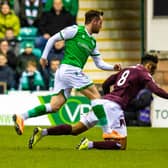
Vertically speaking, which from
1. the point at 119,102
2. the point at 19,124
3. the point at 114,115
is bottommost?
the point at 19,124

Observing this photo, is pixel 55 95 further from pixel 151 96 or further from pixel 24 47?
pixel 24 47

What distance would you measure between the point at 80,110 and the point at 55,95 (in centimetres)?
512

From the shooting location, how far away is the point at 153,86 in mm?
11078

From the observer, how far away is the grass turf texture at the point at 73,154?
9.98m

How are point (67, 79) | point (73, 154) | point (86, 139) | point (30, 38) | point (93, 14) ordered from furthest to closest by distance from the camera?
point (30, 38), point (67, 79), point (93, 14), point (86, 139), point (73, 154)

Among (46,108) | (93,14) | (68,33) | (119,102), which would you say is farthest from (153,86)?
(46,108)

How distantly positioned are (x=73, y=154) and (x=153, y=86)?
50.4 inches

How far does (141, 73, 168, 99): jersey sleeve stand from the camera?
10977mm

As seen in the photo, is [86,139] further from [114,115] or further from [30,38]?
[30,38]

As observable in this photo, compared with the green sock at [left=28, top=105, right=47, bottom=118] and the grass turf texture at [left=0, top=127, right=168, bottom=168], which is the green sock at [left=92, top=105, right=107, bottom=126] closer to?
the grass turf texture at [left=0, top=127, right=168, bottom=168]

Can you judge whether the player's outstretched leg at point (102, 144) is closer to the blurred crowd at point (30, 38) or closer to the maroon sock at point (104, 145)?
the maroon sock at point (104, 145)

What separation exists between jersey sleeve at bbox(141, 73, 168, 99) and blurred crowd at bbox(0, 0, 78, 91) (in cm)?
792

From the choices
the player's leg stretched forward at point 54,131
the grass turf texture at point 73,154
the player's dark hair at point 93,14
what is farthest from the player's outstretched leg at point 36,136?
the player's dark hair at point 93,14

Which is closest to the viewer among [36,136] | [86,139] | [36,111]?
[86,139]
